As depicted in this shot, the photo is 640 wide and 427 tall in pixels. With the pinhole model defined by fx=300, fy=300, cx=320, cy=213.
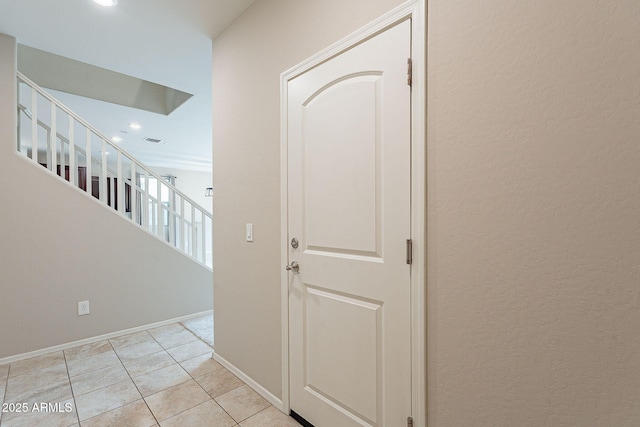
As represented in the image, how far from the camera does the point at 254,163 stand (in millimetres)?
2043

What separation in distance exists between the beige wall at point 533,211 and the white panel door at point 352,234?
5.6 inches

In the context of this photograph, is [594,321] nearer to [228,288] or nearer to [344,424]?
[344,424]

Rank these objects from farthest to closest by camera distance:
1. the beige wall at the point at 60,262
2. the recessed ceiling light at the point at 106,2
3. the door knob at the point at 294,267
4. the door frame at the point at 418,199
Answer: the beige wall at the point at 60,262 < the recessed ceiling light at the point at 106,2 < the door knob at the point at 294,267 < the door frame at the point at 418,199

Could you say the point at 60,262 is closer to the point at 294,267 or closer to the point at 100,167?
the point at 100,167

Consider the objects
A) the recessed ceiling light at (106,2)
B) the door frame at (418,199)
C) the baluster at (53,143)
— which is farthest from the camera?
the baluster at (53,143)

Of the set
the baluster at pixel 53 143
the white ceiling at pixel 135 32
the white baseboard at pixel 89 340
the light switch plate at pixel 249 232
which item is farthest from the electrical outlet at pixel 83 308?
the white ceiling at pixel 135 32

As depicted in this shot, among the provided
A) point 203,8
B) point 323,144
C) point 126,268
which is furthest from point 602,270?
point 126,268

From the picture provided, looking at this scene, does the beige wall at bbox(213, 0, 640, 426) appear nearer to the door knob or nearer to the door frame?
the door frame

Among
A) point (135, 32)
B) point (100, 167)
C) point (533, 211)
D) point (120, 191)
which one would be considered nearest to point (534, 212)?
point (533, 211)

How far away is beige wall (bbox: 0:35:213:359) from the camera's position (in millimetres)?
2473

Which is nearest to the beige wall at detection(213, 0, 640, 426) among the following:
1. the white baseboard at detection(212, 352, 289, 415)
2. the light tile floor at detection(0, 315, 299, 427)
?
the white baseboard at detection(212, 352, 289, 415)

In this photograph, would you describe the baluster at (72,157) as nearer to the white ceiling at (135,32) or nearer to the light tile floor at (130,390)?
the white ceiling at (135,32)

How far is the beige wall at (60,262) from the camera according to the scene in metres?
2.47

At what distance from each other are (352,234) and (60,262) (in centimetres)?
282
